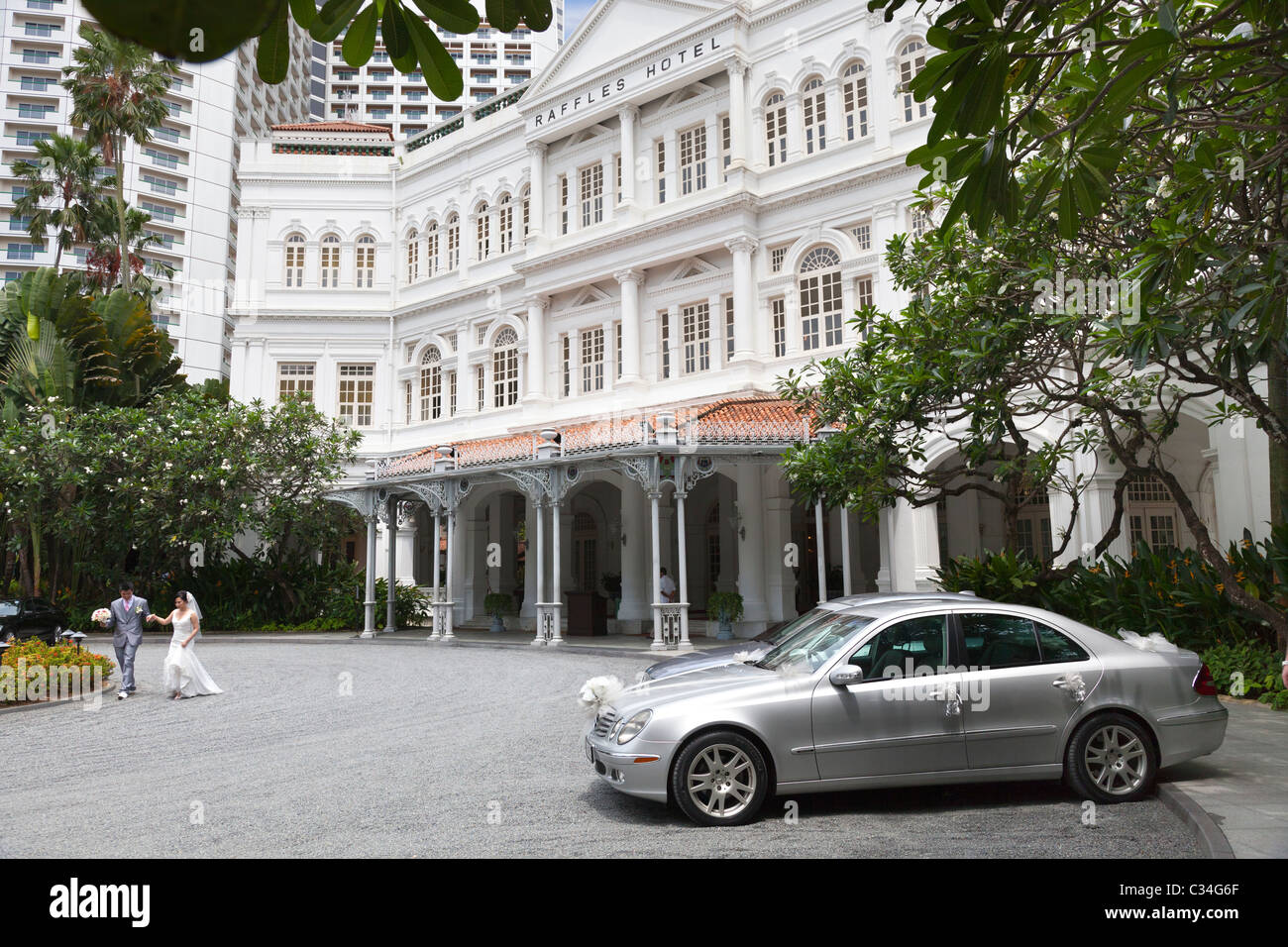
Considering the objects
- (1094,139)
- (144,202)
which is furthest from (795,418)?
(144,202)

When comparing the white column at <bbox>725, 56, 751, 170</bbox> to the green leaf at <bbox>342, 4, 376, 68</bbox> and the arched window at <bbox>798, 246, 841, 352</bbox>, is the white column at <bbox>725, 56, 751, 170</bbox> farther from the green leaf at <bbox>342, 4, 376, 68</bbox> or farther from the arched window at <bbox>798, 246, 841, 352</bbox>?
the green leaf at <bbox>342, 4, 376, 68</bbox>

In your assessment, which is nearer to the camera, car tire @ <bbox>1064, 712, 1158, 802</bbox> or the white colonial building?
car tire @ <bbox>1064, 712, 1158, 802</bbox>

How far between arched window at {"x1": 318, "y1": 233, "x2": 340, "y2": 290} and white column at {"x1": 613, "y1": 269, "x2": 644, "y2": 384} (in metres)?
12.5

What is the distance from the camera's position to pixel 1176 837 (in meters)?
5.82

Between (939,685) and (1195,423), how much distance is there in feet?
57.3

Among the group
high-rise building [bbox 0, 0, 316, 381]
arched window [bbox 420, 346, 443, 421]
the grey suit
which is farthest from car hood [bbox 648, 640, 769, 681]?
high-rise building [bbox 0, 0, 316, 381]

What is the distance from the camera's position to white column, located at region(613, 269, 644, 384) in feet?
80.7

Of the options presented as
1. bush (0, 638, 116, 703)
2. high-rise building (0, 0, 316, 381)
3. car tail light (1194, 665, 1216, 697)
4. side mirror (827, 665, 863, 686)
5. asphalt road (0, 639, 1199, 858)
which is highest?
high-rise building (0, 0, 316, 381)

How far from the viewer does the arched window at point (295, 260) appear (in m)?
32.5

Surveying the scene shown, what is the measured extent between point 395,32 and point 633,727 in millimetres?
4822

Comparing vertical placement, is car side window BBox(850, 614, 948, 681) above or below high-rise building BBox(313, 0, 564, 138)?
below

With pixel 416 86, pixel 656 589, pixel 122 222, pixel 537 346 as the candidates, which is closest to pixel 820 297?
pixel 656 589

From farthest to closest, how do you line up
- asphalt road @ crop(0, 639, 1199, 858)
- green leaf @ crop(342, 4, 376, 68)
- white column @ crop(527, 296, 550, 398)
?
white column @ crop(527, 296, 550, 398) < asphalt road @ crop(0, 639, 1199, 858) < green leaf @ crop(342, 4, 376, 68)

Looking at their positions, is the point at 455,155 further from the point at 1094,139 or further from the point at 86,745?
the point at 1094,139
